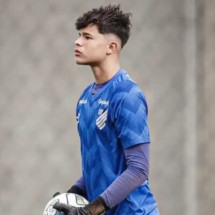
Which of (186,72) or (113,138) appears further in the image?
(186,72)

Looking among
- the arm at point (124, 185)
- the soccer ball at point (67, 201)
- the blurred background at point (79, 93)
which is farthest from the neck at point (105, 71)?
the blurred background at point (79, 93)

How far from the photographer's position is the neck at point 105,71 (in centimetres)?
328

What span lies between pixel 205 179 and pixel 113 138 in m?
1.43

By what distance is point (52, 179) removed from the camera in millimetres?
4219

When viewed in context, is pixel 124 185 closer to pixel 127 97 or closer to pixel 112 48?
pixel 127 97

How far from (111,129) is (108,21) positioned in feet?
1.30

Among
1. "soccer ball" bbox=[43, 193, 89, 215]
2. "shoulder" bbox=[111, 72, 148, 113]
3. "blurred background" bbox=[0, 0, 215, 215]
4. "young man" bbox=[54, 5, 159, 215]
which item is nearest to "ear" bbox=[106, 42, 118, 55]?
"young man" bbox=[54, 5, 159, 215]

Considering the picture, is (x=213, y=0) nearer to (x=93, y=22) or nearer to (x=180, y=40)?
(x=180, y=40)

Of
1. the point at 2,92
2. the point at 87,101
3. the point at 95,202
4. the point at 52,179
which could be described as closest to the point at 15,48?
the point at 2,92

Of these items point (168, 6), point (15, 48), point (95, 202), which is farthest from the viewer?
point (168, 6)

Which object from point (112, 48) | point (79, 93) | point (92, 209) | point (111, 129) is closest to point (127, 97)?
point (111, 129)

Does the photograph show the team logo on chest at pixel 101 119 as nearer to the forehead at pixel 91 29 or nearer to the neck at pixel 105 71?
the neck at pixel 105 71

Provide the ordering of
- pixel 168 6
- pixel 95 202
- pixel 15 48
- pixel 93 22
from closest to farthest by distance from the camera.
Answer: pixel 95 202, pixel 93 22, pixel 15 48, pixel 168 6

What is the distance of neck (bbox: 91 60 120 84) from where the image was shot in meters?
3.28
